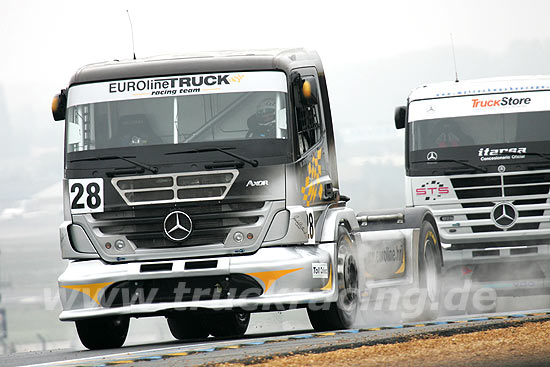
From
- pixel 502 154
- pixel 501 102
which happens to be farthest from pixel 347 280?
pixel 501 102

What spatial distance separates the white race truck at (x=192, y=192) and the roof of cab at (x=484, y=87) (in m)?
5.75

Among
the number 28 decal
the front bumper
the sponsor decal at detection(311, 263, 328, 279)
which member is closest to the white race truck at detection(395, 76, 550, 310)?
the sponsor decal at detection(311, 263, 328, 279)

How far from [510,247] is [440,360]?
859 centimetres

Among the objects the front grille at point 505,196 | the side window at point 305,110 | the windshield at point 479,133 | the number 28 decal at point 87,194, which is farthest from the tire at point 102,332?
the front grille at point 505,196

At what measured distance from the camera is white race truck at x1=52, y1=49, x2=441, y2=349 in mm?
10891

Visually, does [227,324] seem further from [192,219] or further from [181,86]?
[181,86]

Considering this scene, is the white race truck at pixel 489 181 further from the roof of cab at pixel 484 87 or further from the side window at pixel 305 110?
the side window at pixel 305 110

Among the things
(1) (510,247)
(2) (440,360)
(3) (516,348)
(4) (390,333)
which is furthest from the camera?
(1) (510,247)

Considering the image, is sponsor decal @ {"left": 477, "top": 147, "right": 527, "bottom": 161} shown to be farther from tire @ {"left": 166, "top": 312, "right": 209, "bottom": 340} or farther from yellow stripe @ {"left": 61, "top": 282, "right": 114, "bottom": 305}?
yellow stripe @ {"left": 61, "top": 282, "right": 114, "bottom": 305}

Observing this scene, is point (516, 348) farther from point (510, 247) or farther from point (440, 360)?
point (510, 247)

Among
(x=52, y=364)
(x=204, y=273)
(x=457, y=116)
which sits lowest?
(x=52, y=364)

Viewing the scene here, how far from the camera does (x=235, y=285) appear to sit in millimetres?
10938

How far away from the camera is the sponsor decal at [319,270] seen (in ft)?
36.1

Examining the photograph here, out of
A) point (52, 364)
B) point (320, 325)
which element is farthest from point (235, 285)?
point (52, 364)
